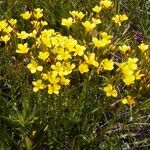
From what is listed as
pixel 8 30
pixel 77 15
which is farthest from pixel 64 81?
pixel 77 15

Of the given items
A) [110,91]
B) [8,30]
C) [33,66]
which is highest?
[8,30]

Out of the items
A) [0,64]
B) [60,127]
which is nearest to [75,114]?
[60,127]

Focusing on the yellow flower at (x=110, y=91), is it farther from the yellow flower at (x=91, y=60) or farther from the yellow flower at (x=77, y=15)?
the yellow flower at (x=77, y=15)

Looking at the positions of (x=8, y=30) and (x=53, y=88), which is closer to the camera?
(x=53, y=88)

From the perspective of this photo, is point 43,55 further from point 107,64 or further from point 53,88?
point 107,64

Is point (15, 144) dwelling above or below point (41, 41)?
below

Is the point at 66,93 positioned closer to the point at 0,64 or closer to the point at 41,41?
the point at 41,41

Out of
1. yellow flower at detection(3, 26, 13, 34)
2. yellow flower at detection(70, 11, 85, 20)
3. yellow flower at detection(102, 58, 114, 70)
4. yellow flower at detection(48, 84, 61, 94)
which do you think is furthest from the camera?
yellow flower at detection(70, 11, 85, 20)

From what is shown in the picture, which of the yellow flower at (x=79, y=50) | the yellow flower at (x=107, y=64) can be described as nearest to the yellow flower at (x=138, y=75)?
the yellow flower at (x=107, y=64)

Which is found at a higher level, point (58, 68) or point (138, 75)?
point (58, 68)

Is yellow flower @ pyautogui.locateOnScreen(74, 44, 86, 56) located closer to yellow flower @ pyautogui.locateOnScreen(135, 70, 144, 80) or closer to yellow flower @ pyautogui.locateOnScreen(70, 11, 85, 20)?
yellow flower @ pyautogui.locateOnScreen(135, 70, 144, 80)

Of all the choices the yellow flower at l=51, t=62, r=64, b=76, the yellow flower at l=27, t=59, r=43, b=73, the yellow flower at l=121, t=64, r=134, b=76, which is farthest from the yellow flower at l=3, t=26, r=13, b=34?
the yellow flower at l=121, t=64, r=134, b=76
